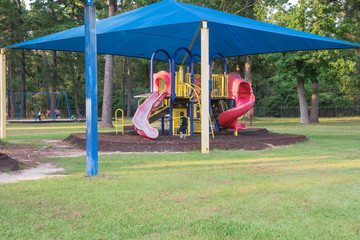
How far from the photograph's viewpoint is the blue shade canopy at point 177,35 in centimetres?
1295

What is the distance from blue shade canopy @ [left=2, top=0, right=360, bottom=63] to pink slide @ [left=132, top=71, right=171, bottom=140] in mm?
2145

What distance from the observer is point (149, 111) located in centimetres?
1538

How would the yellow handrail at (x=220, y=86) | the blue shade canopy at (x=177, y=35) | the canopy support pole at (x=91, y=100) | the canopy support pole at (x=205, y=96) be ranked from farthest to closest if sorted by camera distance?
the yellow handrail at (x=220, y=86), the blue shade canopy at (x=177, y=35), the canopy support pole at (x=205, y=96), the canopy support pole at (x=91, y=100)

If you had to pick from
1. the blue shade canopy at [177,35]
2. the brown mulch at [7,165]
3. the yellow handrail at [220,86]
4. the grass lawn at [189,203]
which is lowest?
the grass lawn at [189,203]

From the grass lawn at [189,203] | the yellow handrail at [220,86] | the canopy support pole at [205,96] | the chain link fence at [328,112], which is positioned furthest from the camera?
the chain link fence at [328,112]

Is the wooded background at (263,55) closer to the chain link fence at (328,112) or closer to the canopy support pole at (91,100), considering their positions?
the chain link fence at (328,112)

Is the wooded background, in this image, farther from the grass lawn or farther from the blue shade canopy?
the grass lawn

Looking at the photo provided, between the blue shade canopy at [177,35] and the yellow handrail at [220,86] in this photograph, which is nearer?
the blue shade canopy at [177,35]

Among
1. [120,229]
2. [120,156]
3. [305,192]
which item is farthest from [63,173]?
[305,192]

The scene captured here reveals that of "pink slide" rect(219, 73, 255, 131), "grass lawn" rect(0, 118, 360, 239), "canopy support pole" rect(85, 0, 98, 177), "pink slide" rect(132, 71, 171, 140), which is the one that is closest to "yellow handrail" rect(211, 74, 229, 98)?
"pink slide" rect(219, 73, 255, 131)

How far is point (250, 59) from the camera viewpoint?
4041 cm

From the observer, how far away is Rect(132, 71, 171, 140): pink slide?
14859 mm

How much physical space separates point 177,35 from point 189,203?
533 inches

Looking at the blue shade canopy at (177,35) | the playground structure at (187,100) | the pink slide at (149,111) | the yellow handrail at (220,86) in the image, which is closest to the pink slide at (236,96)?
the playground structure at (187,100)
